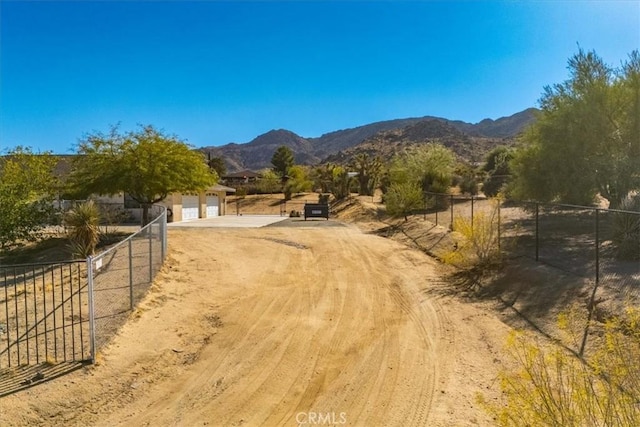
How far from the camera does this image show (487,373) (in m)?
6.78

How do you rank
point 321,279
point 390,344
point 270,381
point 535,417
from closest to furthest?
point 535,417 < point 270,381 < point 390,344 < point 321,279

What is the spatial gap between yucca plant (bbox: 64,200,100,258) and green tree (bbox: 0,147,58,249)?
5.25ft

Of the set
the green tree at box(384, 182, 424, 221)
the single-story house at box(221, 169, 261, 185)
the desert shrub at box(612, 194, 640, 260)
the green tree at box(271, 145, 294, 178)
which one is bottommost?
the desert shrub at box(612, 194, 640, 260)

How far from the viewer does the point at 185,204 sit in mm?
35281

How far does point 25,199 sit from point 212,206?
24.7 meters

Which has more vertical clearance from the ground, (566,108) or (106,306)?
(566,108)

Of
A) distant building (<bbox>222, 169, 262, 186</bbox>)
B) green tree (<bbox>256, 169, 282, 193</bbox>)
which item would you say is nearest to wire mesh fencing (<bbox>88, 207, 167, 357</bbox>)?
green tree (<bbox>256, 169, 282, 193</bbox>)

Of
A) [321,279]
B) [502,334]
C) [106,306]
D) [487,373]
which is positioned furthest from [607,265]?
[106,306]

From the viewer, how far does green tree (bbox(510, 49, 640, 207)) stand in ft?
53.7

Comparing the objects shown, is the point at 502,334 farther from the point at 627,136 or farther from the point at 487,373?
the point at 627,136

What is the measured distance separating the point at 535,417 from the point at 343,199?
45602 mm

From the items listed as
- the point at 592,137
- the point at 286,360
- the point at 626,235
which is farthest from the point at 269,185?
the point at 286,360

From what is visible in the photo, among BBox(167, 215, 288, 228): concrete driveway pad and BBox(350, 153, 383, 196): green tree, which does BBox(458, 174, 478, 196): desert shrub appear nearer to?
BBox(350, 153, 383, 196): green tree

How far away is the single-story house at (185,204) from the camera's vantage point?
32438 millimetres
